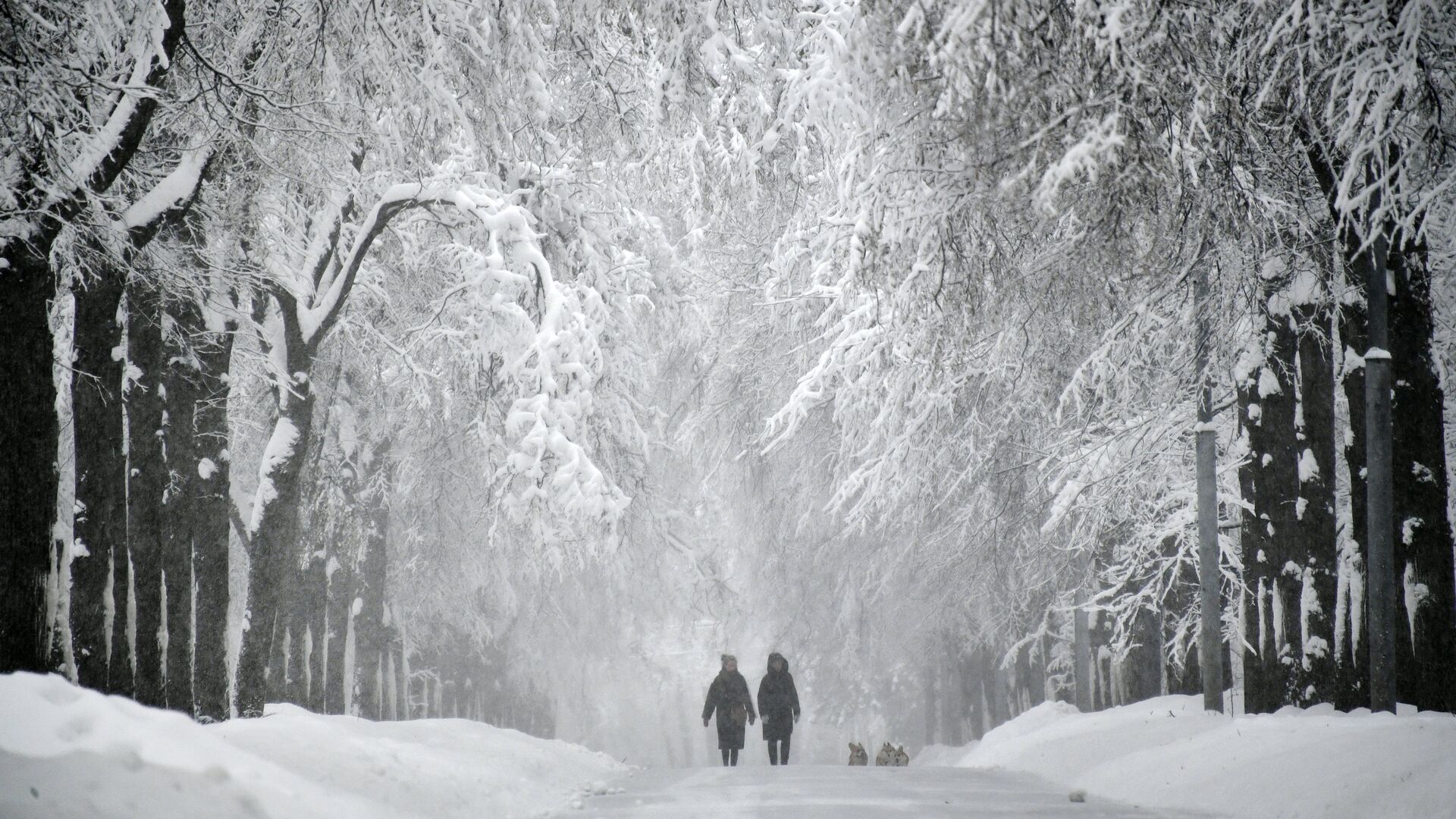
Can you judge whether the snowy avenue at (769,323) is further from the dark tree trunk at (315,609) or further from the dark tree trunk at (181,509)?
the dark tree trunk at (315,609)

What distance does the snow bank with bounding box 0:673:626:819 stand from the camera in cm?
388

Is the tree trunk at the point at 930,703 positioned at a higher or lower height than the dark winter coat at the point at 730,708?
lower

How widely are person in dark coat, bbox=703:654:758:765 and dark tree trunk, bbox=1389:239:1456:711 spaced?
7.08 meters

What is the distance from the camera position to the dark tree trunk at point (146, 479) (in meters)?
9.92

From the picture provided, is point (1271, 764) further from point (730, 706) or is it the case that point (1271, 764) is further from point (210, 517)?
point (210, 517)

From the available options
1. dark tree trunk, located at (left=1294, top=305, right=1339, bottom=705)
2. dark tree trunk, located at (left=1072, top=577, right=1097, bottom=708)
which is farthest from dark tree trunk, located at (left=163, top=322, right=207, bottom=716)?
dark tree trunk, located at (left=1072, top=577, right=1097, bottom=708)

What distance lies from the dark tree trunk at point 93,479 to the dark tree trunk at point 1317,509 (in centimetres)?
981

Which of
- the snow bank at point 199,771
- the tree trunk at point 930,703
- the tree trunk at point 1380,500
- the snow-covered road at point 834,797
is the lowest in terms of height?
the tree trunk at point 930,703

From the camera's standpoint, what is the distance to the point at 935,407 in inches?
517

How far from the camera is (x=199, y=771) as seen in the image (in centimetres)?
424

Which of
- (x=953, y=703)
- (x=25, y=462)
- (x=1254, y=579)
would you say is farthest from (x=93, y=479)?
(x=953, y=703)

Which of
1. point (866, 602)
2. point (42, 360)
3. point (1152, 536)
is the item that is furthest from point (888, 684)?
→ point (42, 360)

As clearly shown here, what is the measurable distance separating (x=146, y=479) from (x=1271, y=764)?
919cm

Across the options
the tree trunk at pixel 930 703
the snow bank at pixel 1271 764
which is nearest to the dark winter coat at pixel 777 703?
the snow bank at pixel 1271 764
